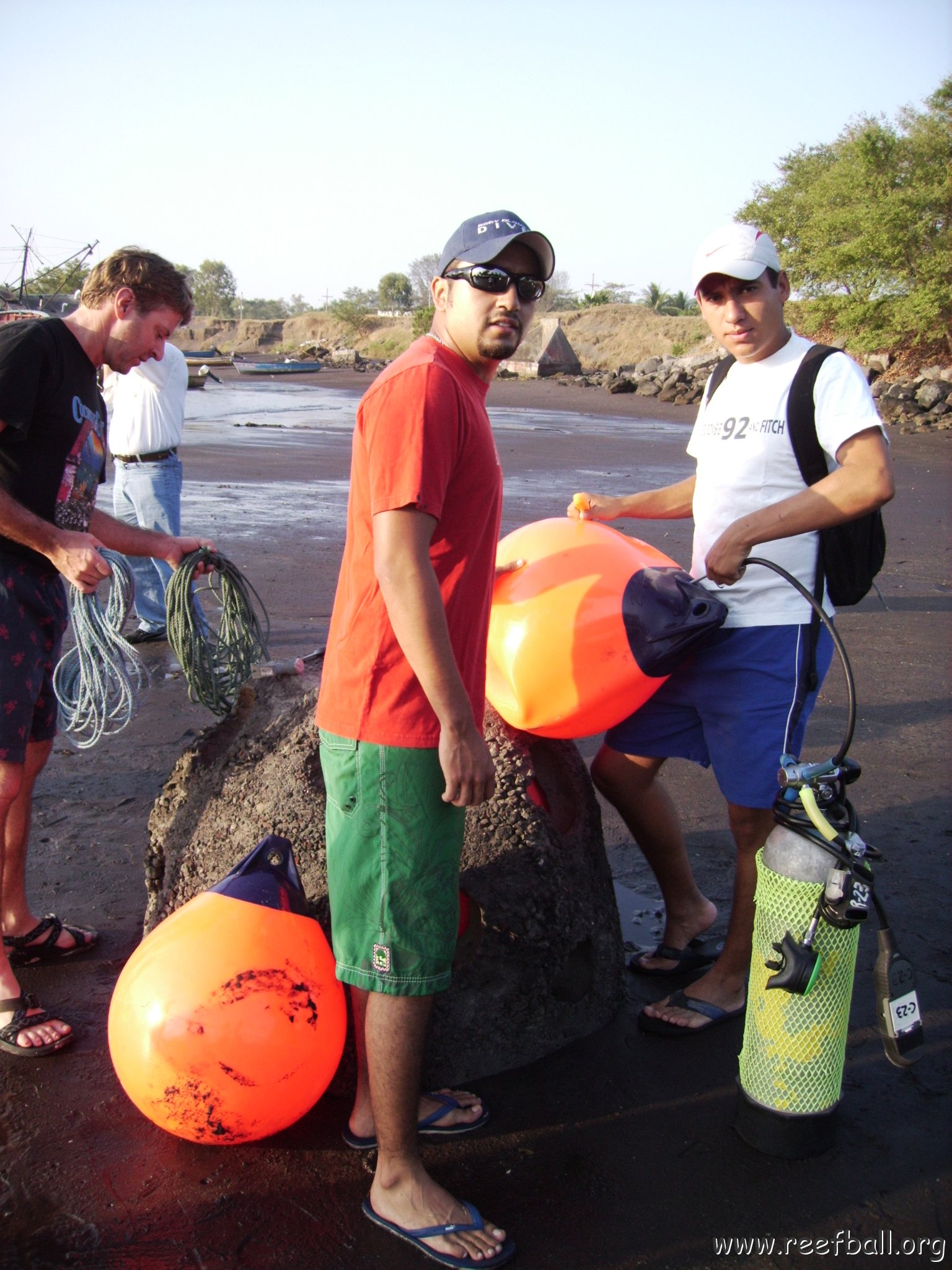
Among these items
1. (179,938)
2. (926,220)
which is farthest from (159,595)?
(926,220)

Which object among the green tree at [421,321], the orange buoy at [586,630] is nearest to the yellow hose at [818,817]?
the orange buoy at [586,630]

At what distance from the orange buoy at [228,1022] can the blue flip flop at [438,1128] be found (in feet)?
0.52

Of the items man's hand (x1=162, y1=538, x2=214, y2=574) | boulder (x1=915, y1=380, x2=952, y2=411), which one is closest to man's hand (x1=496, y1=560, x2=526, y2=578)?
man's hand (x1=162, y1=538, x2=214, y2=574)

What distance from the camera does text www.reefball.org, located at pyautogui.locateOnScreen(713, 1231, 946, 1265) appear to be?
2.42m

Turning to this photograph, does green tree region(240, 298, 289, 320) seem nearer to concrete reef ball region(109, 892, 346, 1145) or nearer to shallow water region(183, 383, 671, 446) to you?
shallow water region(183, 383, 671, 446)

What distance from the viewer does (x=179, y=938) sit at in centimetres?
260

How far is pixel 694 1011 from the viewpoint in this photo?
10.7 feet

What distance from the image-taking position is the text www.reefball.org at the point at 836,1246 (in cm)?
242

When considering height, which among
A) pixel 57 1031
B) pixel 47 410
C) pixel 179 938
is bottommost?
pixel 57 1031

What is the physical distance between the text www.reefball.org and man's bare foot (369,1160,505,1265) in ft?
1.82

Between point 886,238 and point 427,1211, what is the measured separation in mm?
32313

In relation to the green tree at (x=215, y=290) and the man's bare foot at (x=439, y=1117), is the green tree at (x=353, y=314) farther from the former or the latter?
the man's bare foot at (x=439, y=1117)

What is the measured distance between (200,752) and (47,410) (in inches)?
50.1

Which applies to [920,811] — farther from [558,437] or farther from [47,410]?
[558,437]
